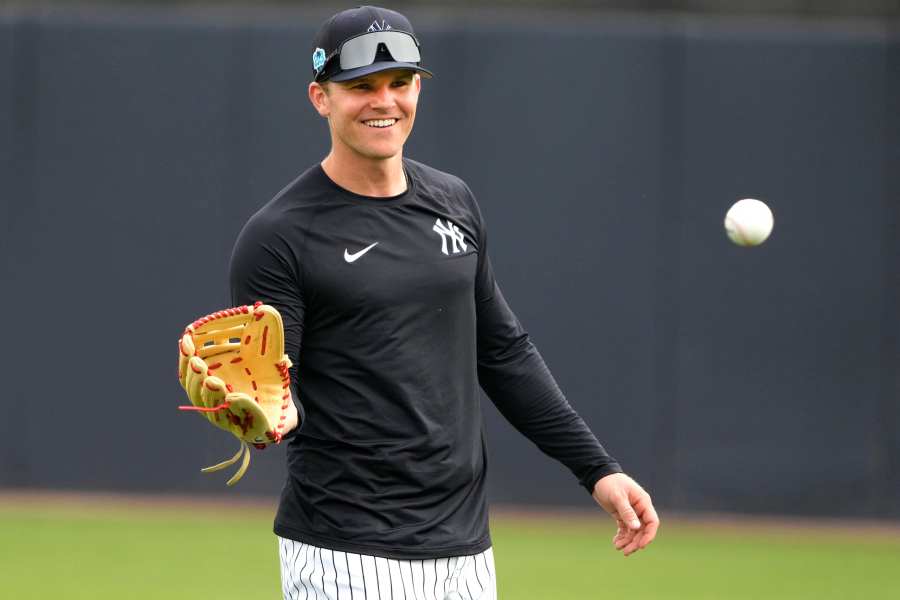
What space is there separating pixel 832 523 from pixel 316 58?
271 inches

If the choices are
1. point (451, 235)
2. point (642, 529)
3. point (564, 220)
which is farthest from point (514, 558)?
point (451, 235)

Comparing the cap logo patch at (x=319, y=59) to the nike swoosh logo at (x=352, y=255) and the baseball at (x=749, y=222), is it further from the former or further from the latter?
the baseball at (x=749, y=222)

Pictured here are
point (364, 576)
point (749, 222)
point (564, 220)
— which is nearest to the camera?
point (364, 576)

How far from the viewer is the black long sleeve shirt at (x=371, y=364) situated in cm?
333

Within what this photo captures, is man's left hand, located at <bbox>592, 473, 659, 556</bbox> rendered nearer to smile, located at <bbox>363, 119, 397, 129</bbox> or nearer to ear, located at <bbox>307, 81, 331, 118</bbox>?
smile, located at <bbox>363, 119, 397, 129</bbox>

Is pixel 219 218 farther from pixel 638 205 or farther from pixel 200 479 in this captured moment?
pixel 638 205

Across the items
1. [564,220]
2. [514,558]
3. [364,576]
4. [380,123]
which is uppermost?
[380,123]

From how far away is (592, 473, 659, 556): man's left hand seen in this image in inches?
142

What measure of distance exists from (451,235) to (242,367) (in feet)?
2.27

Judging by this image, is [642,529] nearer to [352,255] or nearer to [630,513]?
[630,513]

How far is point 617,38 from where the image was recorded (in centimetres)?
947

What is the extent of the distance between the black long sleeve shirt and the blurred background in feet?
19.7

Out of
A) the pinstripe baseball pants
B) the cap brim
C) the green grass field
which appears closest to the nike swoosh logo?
the cap brim

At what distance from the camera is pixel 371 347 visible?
11.0 ft
